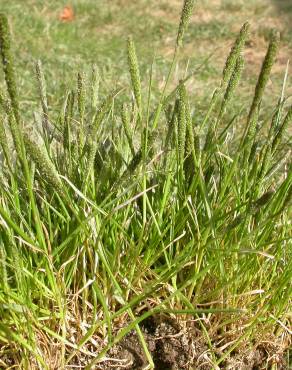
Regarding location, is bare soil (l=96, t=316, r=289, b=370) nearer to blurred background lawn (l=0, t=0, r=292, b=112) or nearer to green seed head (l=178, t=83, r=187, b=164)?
green seed head (l=178, t=83, r=187, b=164)

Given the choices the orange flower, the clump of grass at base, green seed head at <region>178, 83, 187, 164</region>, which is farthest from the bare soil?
the orange flower

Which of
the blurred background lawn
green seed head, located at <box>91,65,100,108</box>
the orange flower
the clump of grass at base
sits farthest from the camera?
the orange flower

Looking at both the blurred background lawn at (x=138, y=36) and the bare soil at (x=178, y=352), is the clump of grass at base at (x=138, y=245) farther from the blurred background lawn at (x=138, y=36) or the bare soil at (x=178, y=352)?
the blurred background lawn at (x=138, y=36)

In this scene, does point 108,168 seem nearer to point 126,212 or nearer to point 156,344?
point 126,212

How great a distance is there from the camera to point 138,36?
145 inches

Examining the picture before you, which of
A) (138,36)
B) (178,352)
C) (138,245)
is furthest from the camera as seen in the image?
(138,36)

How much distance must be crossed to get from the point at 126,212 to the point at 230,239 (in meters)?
0.18

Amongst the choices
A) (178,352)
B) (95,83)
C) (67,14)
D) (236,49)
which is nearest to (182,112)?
(236,49)

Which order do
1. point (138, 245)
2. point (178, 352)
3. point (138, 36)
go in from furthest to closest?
point (138, 36), point (178, 352), point (138, 245)

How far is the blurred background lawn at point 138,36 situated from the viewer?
9.78 ft

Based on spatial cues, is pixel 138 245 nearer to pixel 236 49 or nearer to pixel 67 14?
pixel 236 49

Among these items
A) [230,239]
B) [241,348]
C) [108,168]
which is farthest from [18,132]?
[241,348]

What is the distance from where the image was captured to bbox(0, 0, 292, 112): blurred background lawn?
298 cm

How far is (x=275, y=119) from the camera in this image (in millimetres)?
994
